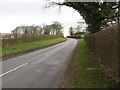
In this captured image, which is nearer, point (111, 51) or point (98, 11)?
point (111, 51)

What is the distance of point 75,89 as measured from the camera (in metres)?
7.79

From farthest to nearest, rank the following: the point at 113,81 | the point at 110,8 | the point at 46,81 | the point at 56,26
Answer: the point at 56,26 → the point at 110,8 → the point at 46,81 → the point at 113,81

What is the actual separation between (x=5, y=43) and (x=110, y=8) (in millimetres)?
16600

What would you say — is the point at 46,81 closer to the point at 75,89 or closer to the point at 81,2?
the point at 75,89

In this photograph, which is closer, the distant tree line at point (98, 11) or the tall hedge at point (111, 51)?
the tall hedge at point (111, 51)

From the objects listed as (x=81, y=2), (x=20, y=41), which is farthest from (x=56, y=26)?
(x=81, y=2)

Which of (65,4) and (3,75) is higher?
(65,4)

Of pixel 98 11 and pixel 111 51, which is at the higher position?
pixel 98 11

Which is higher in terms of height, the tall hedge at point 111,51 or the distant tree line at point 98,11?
the distant tree line at point 98,11

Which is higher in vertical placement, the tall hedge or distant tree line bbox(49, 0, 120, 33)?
distant tree line bbox(49, 0, 120, 33)

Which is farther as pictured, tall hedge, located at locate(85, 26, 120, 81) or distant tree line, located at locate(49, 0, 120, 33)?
distant tree line, located at locate(49, 0, 120, 33)

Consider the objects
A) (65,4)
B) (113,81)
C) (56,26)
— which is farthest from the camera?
(56,26)

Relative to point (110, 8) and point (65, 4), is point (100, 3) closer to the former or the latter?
point (110, 8)

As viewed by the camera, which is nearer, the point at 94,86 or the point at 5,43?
the point at 94,86
